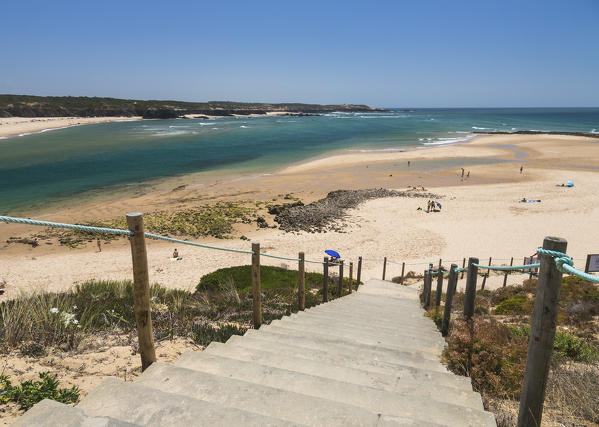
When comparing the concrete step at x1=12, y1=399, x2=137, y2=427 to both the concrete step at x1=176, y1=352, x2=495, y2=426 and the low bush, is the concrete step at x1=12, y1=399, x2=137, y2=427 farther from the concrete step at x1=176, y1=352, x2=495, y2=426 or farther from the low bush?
the low bush

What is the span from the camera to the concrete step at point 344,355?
3.72 metres

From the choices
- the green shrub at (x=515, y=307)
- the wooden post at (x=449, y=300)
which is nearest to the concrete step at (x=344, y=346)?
the wooden post at (x=449, y=300)

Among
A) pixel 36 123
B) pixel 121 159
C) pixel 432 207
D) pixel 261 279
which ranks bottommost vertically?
pixel 261 279

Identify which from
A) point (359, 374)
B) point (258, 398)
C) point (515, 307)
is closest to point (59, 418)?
point (258, 398)

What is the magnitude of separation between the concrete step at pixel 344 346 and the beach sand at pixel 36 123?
313 ft

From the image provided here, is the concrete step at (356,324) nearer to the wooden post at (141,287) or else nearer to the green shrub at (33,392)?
the wooden post at (141,287)

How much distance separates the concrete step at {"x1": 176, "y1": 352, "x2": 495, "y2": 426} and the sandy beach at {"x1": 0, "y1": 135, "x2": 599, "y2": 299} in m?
11.7

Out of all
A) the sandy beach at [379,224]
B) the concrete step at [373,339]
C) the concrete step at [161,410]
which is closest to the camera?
the concrete step at [161,410]

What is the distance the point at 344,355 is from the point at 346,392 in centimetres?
114

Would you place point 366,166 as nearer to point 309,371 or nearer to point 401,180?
point 401,180

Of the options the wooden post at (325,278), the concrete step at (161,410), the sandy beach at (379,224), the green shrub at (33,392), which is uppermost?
the concrete step at (161,410)

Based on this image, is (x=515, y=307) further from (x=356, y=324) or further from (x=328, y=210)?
(x=328, y=210)

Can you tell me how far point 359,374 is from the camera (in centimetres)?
340

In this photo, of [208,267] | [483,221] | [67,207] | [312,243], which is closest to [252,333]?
[208,267]
